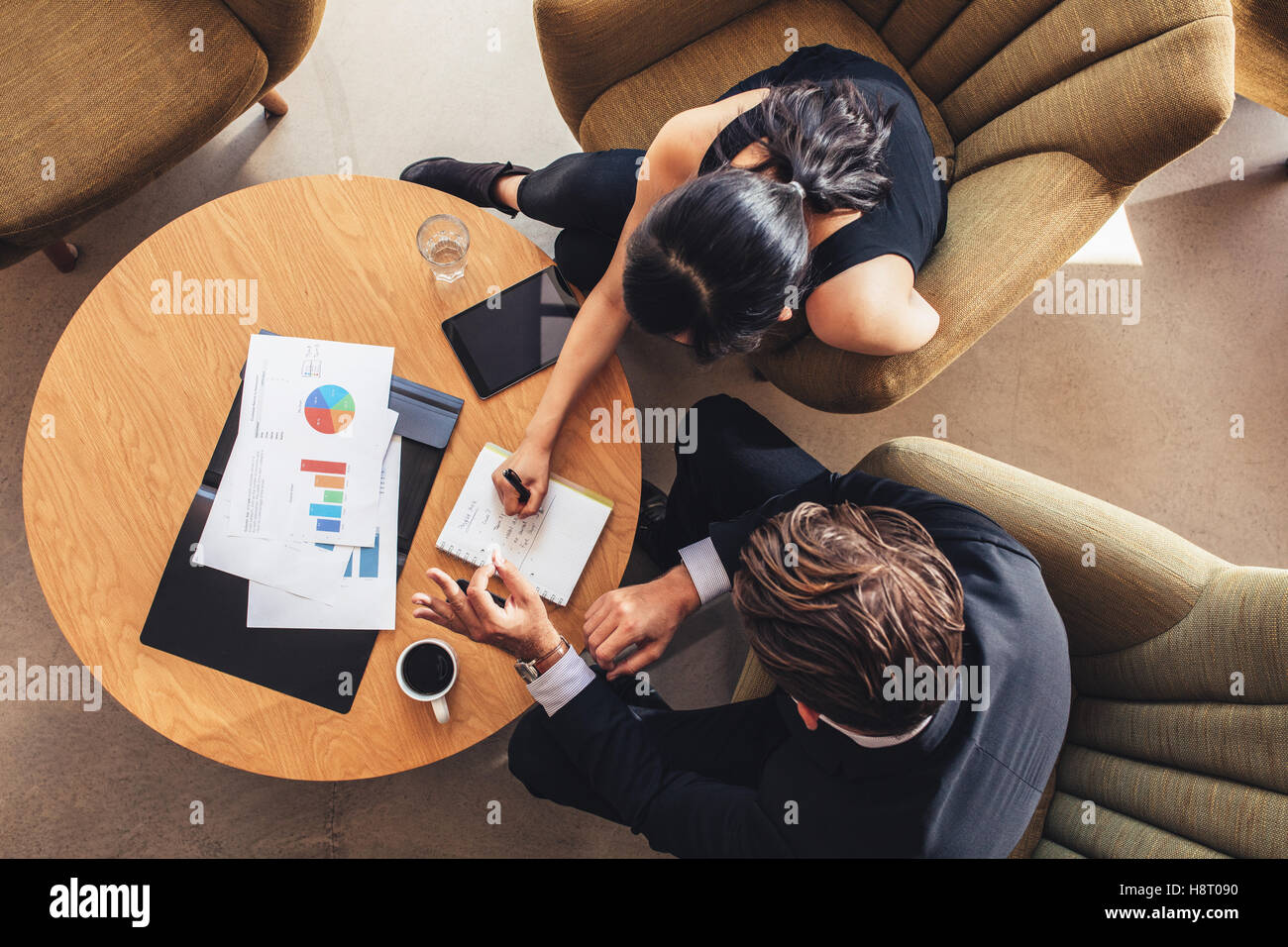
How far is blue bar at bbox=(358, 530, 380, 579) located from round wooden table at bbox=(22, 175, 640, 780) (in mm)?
48

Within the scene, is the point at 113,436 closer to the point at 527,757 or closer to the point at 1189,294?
the point at 527,757

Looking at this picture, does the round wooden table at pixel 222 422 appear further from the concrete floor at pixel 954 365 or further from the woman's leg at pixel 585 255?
the concrete floor at pixel 954 365

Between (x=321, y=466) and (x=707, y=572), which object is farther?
(x=707, y=572)

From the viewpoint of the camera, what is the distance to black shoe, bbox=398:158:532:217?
1.85 m

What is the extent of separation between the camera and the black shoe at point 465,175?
73.0 inches

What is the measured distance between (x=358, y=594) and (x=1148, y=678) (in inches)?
51.3

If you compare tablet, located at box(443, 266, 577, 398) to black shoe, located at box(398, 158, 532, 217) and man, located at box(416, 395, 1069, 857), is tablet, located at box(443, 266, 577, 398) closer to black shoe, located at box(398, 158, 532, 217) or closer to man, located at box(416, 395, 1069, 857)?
man, located at box(416, 395, 1069, 857)

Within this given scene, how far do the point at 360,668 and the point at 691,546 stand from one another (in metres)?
0.62

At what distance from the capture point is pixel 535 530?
136cm

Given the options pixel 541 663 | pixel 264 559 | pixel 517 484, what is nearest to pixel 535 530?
pixel 517 484

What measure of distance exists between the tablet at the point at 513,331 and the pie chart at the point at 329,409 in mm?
209

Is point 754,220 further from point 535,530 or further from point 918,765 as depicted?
point 918,765
